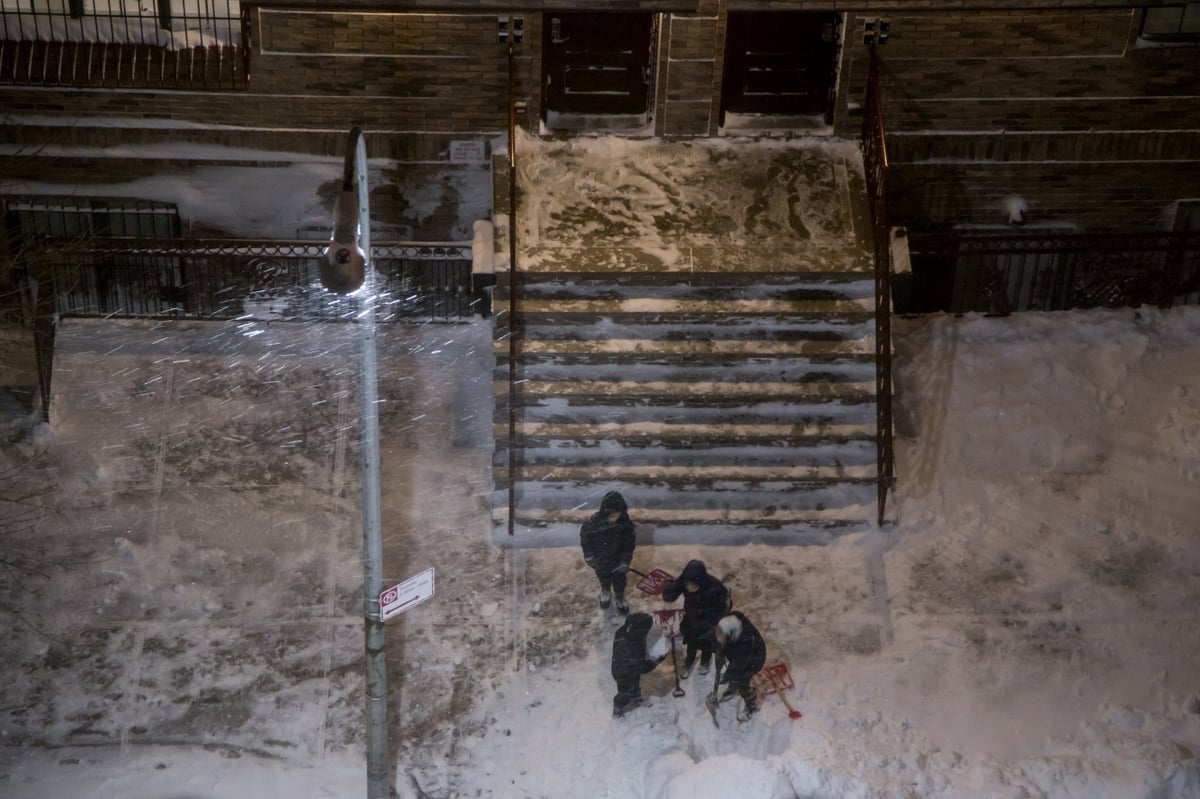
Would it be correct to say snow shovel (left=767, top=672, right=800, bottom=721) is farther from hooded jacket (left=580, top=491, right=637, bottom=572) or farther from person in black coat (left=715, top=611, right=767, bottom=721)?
hooded jacket (left=580, top=491, right=637, bottom=572)

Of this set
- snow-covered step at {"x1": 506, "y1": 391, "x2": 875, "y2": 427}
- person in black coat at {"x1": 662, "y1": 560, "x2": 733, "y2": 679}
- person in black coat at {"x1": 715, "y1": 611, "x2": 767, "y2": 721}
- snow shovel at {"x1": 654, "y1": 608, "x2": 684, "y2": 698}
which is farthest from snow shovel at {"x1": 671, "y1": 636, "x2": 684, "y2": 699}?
snow-covered step at {"x1": 506, "y1": 391, "x2": 875, "y2": 427}

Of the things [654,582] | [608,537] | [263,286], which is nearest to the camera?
[608,537]

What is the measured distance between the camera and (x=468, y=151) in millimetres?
14570

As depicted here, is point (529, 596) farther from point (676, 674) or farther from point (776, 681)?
point (776, 681)

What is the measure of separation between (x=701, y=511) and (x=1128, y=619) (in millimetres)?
3837

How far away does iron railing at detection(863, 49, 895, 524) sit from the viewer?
12742mm

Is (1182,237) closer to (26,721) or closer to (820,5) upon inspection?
(820,5)

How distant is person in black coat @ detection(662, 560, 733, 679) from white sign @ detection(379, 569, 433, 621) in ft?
6.72

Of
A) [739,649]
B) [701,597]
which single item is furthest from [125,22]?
[739,649]

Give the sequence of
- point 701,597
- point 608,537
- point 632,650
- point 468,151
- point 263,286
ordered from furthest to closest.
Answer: point 263,286 → point 468,151 → point 608,537 → point 632,650 → point 701,597

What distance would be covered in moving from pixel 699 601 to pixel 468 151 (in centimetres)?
618

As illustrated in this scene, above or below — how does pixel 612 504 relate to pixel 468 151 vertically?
below

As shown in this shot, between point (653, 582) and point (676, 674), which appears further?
point (653, 582)

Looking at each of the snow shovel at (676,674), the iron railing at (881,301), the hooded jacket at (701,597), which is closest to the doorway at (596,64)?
the iron railing at (881,301)
